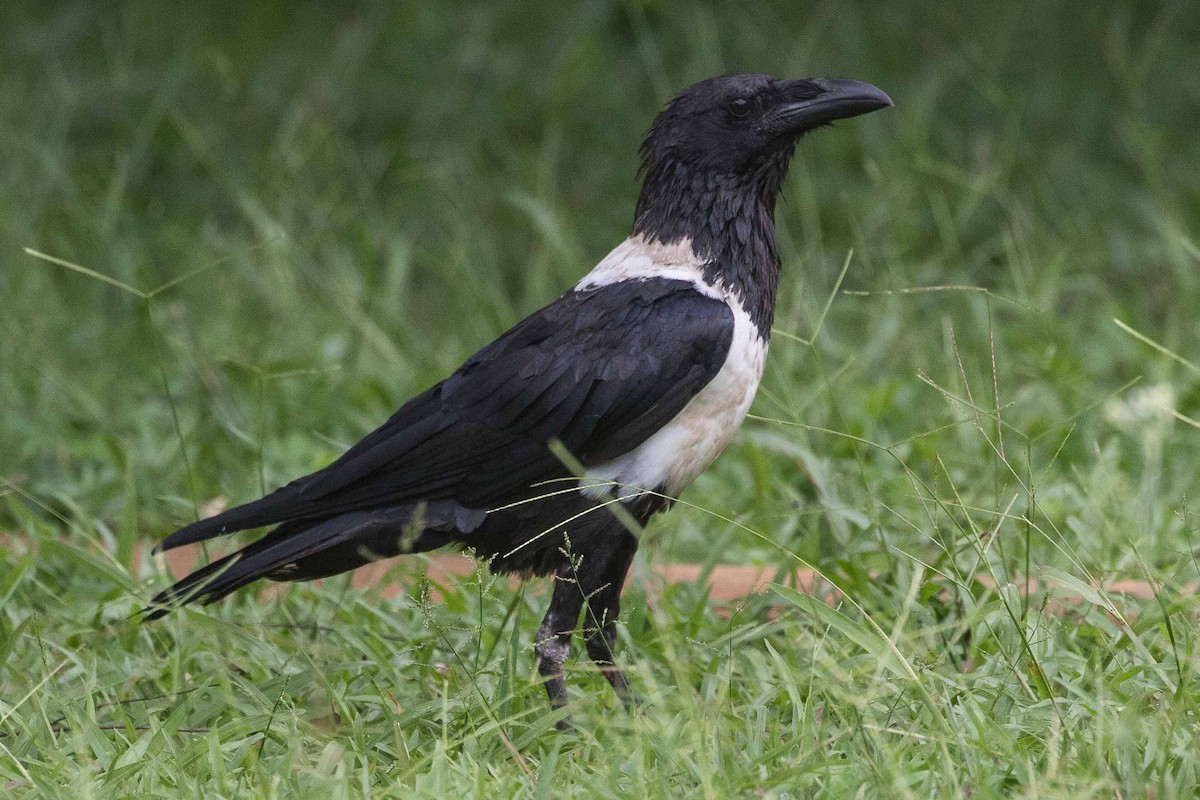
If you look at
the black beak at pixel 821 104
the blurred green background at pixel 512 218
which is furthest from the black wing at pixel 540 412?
the blurred green background at pixel 512 218

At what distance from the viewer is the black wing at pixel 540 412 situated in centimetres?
305

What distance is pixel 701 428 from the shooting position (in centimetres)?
310

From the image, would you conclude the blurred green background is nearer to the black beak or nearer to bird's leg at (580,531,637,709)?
bird's leg at (580,531,637,709)

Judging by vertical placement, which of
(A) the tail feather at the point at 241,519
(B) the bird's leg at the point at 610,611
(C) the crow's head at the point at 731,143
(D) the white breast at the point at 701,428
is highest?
(C) the crow's head at the point at 731,143

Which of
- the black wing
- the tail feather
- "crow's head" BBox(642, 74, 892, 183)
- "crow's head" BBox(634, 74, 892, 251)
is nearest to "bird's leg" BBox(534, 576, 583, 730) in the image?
the black wing

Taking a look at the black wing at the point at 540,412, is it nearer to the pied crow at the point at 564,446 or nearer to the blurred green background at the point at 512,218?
the pied crow at the point at 564,446

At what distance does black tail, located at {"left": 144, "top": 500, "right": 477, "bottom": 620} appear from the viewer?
3.08 metres

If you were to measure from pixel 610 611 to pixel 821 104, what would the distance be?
117 cm

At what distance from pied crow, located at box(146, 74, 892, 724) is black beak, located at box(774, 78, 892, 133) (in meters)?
0.24

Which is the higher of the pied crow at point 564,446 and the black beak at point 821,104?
the black beak at point 821,104

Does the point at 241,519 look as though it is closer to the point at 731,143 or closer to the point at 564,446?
the point at 564,446

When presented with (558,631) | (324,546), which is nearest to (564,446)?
(558,631)

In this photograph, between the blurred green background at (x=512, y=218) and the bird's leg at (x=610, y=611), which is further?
the blurred green background at (x=512, y=218)

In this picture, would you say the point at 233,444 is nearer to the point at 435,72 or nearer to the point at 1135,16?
the point at 435,72
